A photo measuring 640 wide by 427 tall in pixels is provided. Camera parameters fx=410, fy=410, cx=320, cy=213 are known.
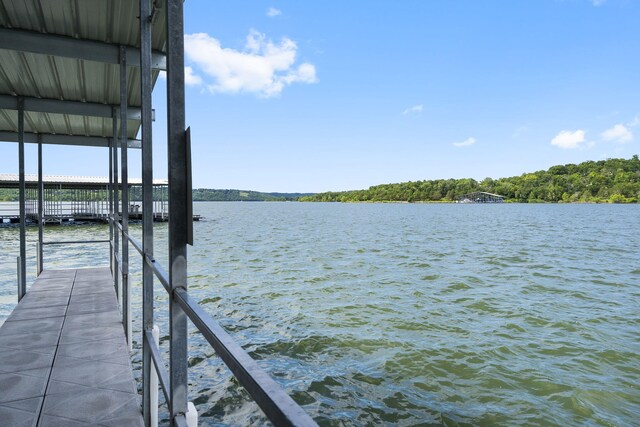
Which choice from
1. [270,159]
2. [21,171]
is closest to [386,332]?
[21,171]

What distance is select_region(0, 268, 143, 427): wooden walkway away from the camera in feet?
8.00

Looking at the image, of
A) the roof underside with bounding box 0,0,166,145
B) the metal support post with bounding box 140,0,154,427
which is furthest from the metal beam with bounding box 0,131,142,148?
the metal support post with bounding box 140,0,154,427

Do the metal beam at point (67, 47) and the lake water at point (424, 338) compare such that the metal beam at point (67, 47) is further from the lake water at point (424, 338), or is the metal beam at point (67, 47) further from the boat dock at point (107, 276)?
the lake water at point (424, 338)

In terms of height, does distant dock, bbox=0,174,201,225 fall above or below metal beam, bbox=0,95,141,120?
below

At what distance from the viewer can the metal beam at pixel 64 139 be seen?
24.5ft

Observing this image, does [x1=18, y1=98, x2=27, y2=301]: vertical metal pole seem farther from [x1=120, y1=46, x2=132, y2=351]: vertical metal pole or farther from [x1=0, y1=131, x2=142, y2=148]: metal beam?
[x1=120, y1=46, x2=132, y2=351]: vertical metal pole

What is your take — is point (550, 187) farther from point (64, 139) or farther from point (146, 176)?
point (146, 176)

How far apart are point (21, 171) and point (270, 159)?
9211 cm

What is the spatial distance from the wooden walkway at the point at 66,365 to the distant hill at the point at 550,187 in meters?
113

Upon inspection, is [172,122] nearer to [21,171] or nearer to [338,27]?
[21,171]

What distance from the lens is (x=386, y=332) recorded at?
7418 millimetres

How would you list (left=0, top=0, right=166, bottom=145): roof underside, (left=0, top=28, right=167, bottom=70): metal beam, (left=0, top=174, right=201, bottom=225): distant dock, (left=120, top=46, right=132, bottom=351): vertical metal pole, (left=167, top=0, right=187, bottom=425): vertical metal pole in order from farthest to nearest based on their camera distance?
(left=0, top=174, right=201, bottom=225): distant dock → (left=120, top=46, right=132, bottom=351): vertical metal pole → (left=0, top=28, right=167, bottom=70): metal beam → (left=0, top=0, right=166, bottom=145): roof underside → (left=167, top=0, right=187, bottom=425): vertical metal pole

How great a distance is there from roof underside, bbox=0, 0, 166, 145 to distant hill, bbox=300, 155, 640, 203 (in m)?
113

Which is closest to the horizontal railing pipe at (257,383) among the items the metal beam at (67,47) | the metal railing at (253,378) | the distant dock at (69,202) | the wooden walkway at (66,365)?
the metal railing at (253,378)
